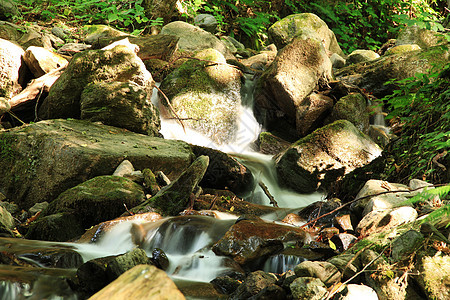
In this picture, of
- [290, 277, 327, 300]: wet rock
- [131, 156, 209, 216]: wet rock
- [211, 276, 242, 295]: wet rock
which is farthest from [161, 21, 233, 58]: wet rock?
[290, 277, 327, 300]: wet rock

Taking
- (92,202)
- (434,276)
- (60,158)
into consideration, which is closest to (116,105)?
(60,158)

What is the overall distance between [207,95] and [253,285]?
20.7 feet

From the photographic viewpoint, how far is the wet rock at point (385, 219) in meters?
3.62

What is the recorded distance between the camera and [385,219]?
3.75 meters

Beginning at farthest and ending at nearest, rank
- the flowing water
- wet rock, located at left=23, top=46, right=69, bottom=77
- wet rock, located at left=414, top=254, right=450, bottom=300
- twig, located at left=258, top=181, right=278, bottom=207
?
wet rock, located at left=23, top=46, right=69, bottom=77 → twig, located at left=258, top=181, right=278, bottom=207 → the flowing water → wet rock, located at left=414, top=254, right=450, bottom=300

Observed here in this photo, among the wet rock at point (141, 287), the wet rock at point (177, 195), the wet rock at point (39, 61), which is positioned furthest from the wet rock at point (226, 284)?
the wet rock at point (39, 61)

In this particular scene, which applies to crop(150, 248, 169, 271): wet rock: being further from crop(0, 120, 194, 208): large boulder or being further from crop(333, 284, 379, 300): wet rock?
crop(0, 120, 194, 208): large boulder

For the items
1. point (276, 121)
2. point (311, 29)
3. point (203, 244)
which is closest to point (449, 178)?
point (203, 244)

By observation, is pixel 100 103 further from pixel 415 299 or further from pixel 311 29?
pixel 311 29

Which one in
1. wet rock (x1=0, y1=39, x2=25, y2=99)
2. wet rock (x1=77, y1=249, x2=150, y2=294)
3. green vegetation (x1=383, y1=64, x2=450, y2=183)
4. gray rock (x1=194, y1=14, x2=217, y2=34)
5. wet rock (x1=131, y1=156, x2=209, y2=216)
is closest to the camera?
wet rock (x1=77, y1=249, x2=150, y2=294)

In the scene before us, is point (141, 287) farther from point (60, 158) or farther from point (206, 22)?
point (206, 22)

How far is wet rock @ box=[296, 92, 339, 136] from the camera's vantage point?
854 centimetres

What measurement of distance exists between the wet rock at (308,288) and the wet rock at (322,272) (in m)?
0.06

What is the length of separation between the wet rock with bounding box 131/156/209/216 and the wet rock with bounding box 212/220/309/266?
41.4 inches
